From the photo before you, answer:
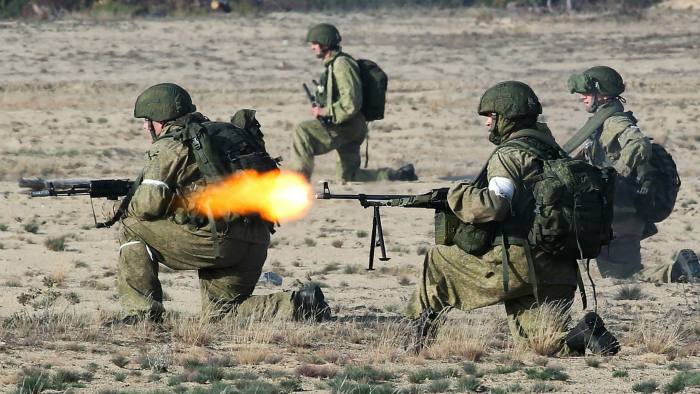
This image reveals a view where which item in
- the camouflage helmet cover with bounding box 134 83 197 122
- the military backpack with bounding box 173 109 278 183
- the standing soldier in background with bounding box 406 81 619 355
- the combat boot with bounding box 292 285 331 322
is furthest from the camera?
the combat boot with bounding box 292 285 331 322

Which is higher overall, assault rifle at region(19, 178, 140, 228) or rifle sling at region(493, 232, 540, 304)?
assault rifle at region(19, 178, 140, 228)

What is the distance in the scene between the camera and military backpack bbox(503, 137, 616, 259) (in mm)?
9898

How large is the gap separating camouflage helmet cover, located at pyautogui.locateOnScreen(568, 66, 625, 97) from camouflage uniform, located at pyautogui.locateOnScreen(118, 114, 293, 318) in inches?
164

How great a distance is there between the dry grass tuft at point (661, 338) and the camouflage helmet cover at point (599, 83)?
3.50 meters

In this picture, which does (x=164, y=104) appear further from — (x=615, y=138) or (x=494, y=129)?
Result: (x=615, y=138)

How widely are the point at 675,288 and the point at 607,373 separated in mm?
4735

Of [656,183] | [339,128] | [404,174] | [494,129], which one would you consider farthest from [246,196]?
[404,174]

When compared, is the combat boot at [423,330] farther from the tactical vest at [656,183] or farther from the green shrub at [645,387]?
the tactical vest at [656,183]

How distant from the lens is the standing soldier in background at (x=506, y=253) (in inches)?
393

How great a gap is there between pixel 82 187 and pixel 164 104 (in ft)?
2.74

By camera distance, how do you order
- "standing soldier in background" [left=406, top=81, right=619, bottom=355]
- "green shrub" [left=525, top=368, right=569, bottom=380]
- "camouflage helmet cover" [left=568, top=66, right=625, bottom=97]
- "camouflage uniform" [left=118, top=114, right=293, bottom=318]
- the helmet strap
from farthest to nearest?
"camouflage helmet cover" [left=568, top=66, right=625, bottom=97] → "camouflage uniform" [left=118, top=114, right=293, bottom=318] → the helmet strap → "standing soldier in background" [left=406, top=81, right=619, bottom=355] → "green shrub" [left=525, top=368, right=569, bottom=380]

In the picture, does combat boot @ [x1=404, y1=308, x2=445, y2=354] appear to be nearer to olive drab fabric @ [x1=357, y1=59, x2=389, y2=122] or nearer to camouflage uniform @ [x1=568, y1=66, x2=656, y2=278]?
camouflage uniform @ [x1=568, y1=66, x2=656, y2=278]

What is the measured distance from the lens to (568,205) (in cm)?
991

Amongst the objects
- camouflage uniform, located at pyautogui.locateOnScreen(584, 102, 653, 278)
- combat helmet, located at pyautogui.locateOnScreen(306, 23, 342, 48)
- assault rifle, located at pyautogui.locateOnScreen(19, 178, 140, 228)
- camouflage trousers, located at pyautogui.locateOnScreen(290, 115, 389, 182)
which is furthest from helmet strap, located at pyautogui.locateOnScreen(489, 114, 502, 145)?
camouflage trousers, located at pyautogui.locateOnScreen(290, 115, 389, 182)
